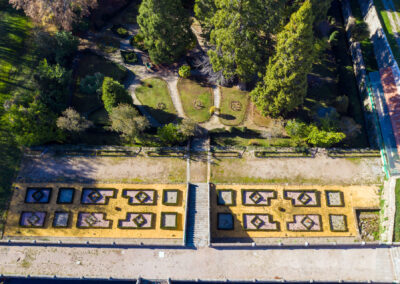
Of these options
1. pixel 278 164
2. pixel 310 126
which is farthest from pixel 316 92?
Result: pixel 278 164

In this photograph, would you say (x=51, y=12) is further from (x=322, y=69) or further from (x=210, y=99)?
(x=322, y=69)

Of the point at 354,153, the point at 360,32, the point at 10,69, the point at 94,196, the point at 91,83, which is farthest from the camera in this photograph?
the point at 360,32

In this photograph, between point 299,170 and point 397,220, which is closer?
point 397,220

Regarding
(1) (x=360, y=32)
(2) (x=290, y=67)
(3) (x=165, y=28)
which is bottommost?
(2) (x=290, y=67)

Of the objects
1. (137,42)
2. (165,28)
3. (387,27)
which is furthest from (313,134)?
(137,42)

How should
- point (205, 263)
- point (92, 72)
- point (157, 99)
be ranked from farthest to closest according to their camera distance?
point (92, 72) < point (157, 99) < point (205, 263)

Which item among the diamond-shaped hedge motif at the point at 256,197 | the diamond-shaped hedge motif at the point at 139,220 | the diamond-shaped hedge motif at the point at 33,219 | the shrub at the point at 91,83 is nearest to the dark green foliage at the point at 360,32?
the diamond-shaped hedge motif at the point at 256,197

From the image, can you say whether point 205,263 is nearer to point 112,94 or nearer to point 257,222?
point 257,222

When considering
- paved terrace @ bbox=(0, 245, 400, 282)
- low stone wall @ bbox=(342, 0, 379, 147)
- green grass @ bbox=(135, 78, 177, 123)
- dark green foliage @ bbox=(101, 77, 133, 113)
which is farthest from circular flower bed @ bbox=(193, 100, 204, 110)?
low stone wall @ bbox=(342, 0, 379, 147)
